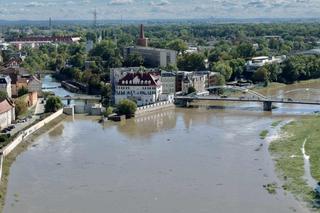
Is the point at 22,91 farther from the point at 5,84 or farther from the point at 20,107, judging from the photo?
the point at 20,107

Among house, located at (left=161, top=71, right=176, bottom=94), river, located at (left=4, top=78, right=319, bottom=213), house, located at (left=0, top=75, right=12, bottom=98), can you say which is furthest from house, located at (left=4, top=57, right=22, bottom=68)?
river, located at (left=4, top=78, right=319, bottom=213)

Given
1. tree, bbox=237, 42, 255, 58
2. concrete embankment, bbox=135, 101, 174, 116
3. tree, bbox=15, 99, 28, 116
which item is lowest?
concrete embankment, bbox=135, 101, 174, 116

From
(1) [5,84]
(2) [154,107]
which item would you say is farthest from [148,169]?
(1) [5,84]

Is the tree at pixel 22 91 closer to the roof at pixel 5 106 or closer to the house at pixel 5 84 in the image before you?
the house at pixel 5 84

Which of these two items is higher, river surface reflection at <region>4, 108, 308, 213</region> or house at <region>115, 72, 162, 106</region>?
house at <region>115, 72, 162, 106</region>

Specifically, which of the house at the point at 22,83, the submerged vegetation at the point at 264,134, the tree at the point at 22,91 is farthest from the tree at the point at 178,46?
the submerged vegetation at the point at 264,134

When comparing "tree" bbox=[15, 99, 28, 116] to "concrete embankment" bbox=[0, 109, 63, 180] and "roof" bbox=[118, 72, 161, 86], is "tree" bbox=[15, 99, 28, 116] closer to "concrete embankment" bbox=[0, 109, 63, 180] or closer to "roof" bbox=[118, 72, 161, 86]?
"concrete embankment" bbox=[0, 109, 63, 180]
